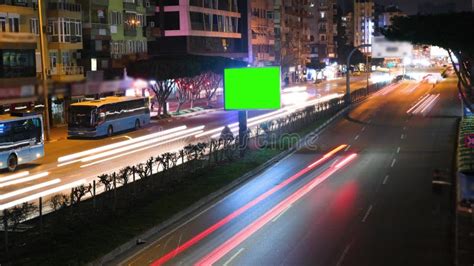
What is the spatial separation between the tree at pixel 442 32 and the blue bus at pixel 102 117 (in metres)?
22.4

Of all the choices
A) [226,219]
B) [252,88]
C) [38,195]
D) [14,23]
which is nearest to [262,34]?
[14,23]

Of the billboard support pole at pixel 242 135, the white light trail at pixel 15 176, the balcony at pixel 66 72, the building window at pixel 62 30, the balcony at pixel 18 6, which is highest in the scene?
the balcony at pixel 18 6

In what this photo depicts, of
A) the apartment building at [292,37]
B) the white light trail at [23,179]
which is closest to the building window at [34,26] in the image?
the white light trail at [23,179]

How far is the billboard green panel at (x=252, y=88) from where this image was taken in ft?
116

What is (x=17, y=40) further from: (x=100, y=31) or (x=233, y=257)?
(x=233, y=257)

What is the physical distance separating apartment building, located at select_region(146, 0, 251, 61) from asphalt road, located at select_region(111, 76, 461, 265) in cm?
4672

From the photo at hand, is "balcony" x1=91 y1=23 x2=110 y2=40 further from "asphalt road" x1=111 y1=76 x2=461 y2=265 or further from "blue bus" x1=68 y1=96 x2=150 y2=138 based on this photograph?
"asphalt road" x1=111 y1=76 x2=461 y2=265

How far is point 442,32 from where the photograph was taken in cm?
2889

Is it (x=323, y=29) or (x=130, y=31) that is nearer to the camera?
(x=130, y=31)

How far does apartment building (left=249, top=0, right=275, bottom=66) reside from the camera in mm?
110875

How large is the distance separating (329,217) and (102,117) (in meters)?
28.9

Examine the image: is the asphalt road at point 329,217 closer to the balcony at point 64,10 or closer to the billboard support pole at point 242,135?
the billboard support pole at point 242,135

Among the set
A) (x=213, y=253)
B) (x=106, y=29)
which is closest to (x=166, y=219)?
(x=213, y=253)

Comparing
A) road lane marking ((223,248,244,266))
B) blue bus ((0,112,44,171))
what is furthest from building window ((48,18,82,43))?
road lane marking ((223,248,244,266))
